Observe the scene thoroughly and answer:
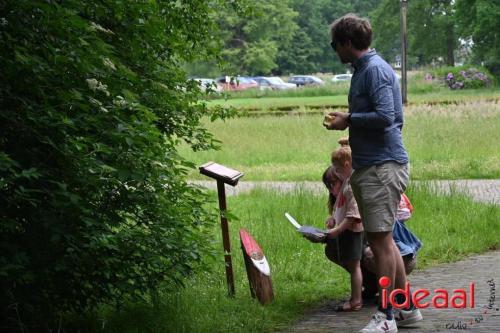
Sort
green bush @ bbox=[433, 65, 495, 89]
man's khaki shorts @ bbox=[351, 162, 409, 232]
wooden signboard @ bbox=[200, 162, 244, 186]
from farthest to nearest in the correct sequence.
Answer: green bush @ bbox=[433, 65, 495, 89]
wooden signboard @ bbox=[200, 162, 244, 186]
man's khaki shorts @ bbox=[351, 162, 409, 232]

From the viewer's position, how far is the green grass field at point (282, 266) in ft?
22.3

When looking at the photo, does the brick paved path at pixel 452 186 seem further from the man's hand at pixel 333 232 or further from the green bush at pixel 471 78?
the green bush at pixel 471 78

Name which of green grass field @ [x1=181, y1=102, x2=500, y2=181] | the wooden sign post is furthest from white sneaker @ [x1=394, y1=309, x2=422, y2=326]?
green grass field @ [x1=181, y1=102, x2=500, y2=181]

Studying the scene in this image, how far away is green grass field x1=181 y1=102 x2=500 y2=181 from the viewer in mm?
19000

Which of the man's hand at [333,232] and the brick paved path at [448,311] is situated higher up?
the man's hand at [333,232]

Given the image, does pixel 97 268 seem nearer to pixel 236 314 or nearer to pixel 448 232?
pixel 236 314

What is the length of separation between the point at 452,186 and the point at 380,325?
26.9 feet

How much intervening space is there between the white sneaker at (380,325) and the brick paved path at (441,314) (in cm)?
23

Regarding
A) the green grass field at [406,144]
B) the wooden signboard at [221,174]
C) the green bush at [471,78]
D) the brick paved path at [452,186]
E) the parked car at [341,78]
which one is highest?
the wooden signboard at [221,174]

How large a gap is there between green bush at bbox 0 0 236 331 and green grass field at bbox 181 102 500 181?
37.6 feet

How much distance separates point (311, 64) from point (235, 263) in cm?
10237

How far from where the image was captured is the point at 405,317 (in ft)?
21.2

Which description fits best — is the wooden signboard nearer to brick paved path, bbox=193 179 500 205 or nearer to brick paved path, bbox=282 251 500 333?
brick paved path, bbox=282 251 500 333

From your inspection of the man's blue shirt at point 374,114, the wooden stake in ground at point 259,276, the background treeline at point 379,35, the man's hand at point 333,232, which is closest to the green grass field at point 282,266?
the wooden stake in ground at point 259,276
